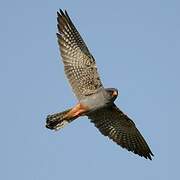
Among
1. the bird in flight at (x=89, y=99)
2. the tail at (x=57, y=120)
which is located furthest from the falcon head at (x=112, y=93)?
the tail at (x=57, y=120)

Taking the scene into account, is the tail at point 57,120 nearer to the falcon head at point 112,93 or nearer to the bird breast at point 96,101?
the bird breast at point 96,101

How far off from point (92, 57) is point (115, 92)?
1.48 metres

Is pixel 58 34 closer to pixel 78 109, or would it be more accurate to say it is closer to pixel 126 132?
pixel 78 109

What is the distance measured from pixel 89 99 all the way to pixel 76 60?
1.48 meters

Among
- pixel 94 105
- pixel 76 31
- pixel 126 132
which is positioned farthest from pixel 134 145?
pixel 76 31

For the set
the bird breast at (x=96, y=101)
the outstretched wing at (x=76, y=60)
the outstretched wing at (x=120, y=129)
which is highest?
the outstretched wing at (x=76, y=60)

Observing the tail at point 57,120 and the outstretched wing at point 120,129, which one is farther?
the outstretched wing at point 120,129

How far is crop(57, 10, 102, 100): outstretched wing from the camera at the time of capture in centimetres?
1831

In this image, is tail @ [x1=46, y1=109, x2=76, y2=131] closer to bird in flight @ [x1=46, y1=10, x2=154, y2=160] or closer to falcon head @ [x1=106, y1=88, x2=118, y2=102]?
bird in flight @ [x1=46, y1=10, x2=154, y2=160]

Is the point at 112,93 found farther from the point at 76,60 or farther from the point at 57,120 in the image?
the point at 57,120

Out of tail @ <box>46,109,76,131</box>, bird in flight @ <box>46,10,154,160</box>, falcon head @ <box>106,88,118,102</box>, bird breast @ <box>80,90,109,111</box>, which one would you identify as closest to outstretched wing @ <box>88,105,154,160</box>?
bird in flight @ <box>46,10,154,160</box>

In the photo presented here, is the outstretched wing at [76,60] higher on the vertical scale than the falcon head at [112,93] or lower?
higher

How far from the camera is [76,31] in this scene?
1883 cm

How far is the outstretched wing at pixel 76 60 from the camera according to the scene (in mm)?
18312
